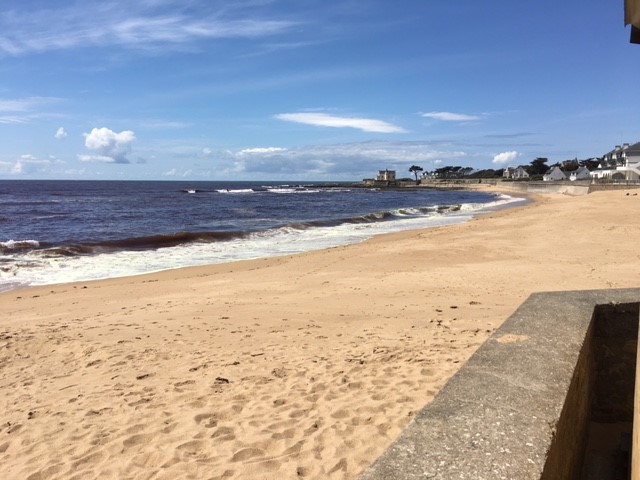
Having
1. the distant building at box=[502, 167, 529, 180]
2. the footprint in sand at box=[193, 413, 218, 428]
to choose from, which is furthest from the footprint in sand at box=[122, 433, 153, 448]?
the distant building at box=[502, 167, 529, 180]

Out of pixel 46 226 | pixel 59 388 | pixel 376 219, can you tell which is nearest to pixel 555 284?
pixel 59 388

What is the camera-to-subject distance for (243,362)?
554cm

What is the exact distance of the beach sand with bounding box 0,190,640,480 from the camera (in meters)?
3.63

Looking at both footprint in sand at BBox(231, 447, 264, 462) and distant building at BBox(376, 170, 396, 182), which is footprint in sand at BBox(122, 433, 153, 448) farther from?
distant building at BBox(376, 170, 396, 182)

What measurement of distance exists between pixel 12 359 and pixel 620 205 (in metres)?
27.6

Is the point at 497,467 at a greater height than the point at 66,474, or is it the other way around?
the point at 497,467

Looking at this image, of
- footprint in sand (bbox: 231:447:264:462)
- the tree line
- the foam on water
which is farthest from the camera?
the tree line

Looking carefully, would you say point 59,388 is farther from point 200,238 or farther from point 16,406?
point 200,238

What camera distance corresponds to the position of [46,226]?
28875 mm

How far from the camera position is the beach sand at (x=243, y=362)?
363 cm

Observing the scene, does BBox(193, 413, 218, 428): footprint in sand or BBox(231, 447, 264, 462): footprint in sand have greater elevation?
BBox(193, 413, 218, 428): footprint in sand

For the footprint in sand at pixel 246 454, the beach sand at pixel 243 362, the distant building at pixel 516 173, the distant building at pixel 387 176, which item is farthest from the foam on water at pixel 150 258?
the distant building at pixel 387 176

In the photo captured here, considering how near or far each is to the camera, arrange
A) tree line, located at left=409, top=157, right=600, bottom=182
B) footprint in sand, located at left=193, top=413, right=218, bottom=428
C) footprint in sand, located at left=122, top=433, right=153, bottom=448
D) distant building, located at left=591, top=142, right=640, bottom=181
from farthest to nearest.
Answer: tree line, located at left=409, top=157, right=600, bottom=182, distant building, located at left=591, top=142, right=640, bottom=181, footprint in sand, located at left=193, top=413, right=218, bottom=428, footprint in sand, located at left=122, top=433, right=153, bottom=448

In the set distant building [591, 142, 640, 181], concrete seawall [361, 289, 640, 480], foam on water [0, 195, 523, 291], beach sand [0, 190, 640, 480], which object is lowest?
foam on water [0, 195, 523, 291]
